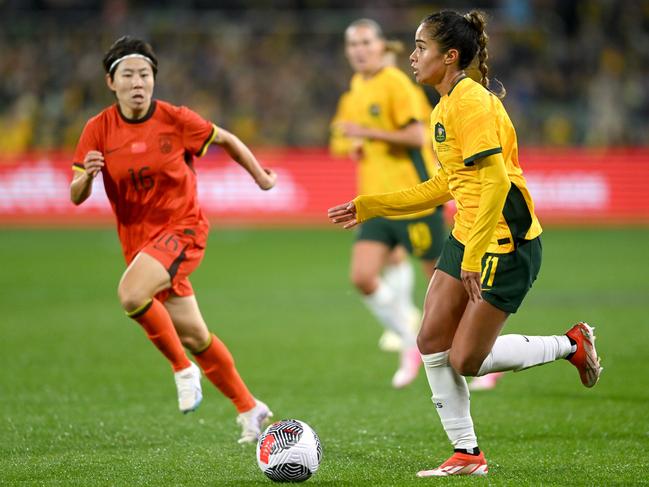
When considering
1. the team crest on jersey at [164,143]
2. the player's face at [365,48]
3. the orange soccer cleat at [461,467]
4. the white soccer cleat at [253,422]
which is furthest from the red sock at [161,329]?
the player's face at [365,48]

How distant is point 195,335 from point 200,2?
66.9 ft

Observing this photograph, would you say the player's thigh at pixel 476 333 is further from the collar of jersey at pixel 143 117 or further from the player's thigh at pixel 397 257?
the player's thigh at pixel 397 257

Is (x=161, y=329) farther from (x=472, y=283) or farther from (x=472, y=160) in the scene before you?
(x=472, y=160)

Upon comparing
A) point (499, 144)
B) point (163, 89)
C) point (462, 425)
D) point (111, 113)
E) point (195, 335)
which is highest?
point (163, 89)

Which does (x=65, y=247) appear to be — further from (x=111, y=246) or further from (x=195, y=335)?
(x=195, y=335)

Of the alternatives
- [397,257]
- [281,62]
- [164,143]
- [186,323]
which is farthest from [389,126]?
[281,62]

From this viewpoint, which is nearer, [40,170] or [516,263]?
[516,263]

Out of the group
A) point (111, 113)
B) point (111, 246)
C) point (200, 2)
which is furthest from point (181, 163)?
point (200, 2)

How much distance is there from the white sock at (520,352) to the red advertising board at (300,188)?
15265mm

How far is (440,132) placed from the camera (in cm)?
523

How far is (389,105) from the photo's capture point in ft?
29.0

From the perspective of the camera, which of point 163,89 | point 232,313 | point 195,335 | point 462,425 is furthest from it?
point 163,89

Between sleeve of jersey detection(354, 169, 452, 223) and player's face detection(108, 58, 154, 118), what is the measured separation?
164 centimetres

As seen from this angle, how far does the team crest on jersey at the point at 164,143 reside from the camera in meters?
6.41
